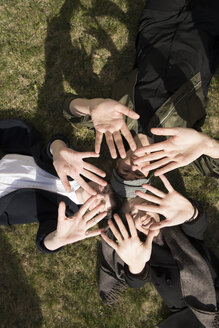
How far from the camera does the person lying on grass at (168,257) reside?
240 cm

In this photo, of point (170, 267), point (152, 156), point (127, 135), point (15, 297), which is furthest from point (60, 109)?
point (15, 297)

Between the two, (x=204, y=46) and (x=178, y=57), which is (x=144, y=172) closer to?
(x=178, y=57)

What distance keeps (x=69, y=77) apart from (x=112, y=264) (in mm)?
2183

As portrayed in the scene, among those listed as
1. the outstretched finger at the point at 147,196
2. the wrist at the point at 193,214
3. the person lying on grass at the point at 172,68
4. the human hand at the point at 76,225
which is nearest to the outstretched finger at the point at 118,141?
the person lying on grass at the point at 172,68

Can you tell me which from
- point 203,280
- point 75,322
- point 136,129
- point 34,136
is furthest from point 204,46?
point 75,322

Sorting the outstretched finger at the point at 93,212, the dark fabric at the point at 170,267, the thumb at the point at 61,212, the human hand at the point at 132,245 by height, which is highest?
the thumb at the point at 61,212

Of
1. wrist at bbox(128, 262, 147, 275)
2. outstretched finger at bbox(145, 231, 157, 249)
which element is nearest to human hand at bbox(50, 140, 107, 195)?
outstretched finger at bbox(145, 231, 157, 249)

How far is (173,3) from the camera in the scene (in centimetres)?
260

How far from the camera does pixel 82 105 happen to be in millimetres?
2535

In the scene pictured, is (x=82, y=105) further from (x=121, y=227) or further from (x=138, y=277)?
(x=138, y=277)

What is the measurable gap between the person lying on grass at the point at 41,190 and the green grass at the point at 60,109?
Result: 0.36 metres

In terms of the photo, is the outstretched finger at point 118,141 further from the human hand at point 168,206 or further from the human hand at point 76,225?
the human hand at point 76,225

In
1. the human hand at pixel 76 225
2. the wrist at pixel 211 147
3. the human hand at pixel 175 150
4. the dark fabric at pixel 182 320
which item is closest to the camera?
the human hand at pixel 175 150

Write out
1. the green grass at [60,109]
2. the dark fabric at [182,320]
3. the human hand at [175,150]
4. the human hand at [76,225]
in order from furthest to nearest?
the green grass at [60,109], the dark fabric at [182,320], the human hand at [76,225], the human hand at [175,150]
